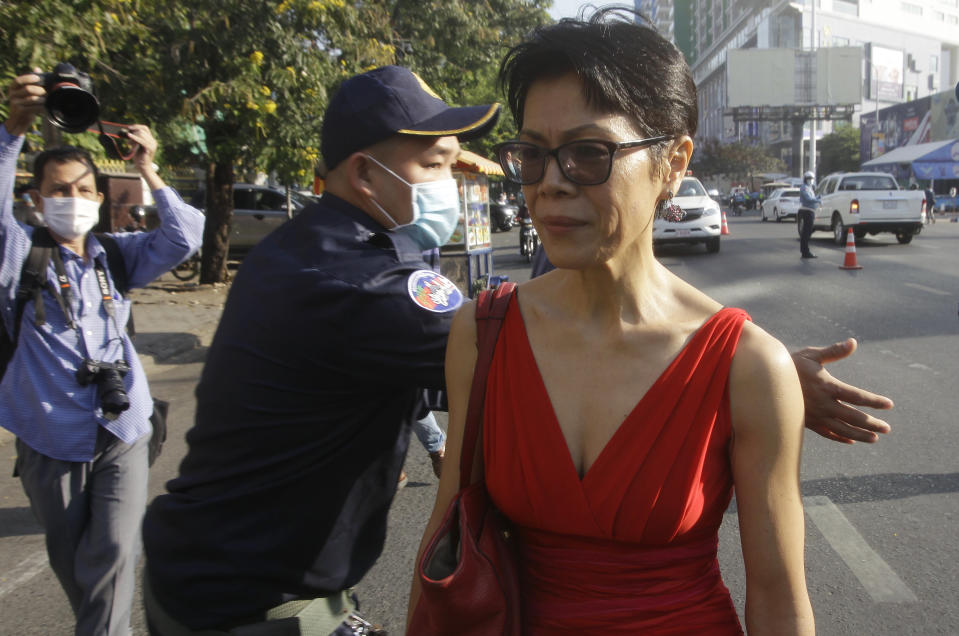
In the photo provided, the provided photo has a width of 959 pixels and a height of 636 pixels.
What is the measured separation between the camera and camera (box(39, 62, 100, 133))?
2957mm

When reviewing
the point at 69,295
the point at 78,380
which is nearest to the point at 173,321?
the point at 69,295

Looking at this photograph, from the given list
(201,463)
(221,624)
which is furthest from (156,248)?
(221,624)

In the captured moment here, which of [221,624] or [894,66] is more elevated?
[894,66]

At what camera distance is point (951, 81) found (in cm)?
10575

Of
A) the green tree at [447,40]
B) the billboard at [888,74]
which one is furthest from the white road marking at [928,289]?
the billboard at [888,74]

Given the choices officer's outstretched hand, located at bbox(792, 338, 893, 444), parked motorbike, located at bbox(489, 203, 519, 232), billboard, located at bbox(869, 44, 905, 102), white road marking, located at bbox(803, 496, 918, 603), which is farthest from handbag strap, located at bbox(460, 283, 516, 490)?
billboard, located at bbox(869, 44, 905, 102)

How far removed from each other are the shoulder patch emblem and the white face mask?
1.89 metres

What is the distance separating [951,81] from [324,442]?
416 feet

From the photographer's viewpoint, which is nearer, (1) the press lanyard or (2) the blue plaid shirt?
(2) the blue plaid shirt

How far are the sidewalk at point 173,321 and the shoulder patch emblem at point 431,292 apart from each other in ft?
17.7

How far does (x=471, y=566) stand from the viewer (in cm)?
134

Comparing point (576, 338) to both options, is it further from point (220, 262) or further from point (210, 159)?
point (220, 262)

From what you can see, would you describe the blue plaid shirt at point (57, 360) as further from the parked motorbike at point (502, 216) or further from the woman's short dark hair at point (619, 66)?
the parked motorbike at point (502, 216)

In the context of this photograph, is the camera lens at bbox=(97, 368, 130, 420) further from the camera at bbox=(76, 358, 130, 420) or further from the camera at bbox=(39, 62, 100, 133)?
the camera at bbox=(39, 62, 100, 133)
